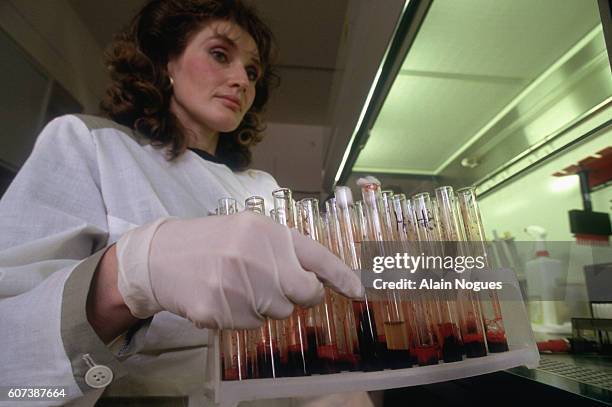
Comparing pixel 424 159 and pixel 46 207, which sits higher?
pixel 424 159

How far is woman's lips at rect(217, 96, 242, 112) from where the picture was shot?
117 cm


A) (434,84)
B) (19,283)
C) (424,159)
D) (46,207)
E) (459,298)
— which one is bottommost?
(459,298)

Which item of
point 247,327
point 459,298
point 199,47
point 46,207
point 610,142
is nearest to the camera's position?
point 247,327

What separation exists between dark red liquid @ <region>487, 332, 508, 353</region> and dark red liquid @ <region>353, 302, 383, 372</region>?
0.21 metres

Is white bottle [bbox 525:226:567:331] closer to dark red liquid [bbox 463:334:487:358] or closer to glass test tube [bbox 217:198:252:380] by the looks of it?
dark red liquid [bbox 463:334:487:358]

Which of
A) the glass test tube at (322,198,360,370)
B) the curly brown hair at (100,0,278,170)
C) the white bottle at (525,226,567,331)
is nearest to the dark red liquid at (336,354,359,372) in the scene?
the glass test tube at (322,198,360,370)

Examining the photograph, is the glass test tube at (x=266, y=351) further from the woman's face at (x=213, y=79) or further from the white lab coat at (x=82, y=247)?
the woman's face at (x=213, y=79)

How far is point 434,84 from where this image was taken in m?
1.27

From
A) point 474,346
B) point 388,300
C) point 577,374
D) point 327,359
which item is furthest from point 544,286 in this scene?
point 327,359

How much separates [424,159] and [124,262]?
1.41 meters

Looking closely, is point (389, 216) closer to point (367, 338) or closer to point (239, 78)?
point (367, 338)

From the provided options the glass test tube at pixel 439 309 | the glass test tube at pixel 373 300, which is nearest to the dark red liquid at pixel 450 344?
the glass test tube at pixel 439 309

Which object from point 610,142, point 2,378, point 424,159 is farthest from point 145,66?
point 610,142

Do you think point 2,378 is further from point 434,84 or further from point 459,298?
point 434,84
